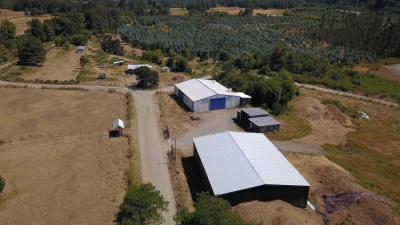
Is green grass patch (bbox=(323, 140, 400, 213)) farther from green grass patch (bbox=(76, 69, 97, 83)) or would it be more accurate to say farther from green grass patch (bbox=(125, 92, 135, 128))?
green grass patch (bbox=(76, 69, 97, 83))

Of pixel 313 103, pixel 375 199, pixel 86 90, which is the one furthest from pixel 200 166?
pixel 86 90

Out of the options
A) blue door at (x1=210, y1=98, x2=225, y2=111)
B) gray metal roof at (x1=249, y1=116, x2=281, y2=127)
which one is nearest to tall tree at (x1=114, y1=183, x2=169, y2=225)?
gray metal roof at (x1=249, y1=116, x2=281, y2=127)

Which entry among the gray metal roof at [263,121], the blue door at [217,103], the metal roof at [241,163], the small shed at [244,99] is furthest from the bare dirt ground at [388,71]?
the metal roof at [241,163]

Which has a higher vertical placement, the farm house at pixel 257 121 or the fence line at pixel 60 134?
the farm house at pixel 257 121

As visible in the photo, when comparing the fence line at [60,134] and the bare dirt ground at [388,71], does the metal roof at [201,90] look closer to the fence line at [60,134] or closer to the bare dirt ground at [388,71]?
the fence line at [60,134]

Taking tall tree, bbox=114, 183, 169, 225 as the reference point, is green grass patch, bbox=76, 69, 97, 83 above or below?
below
